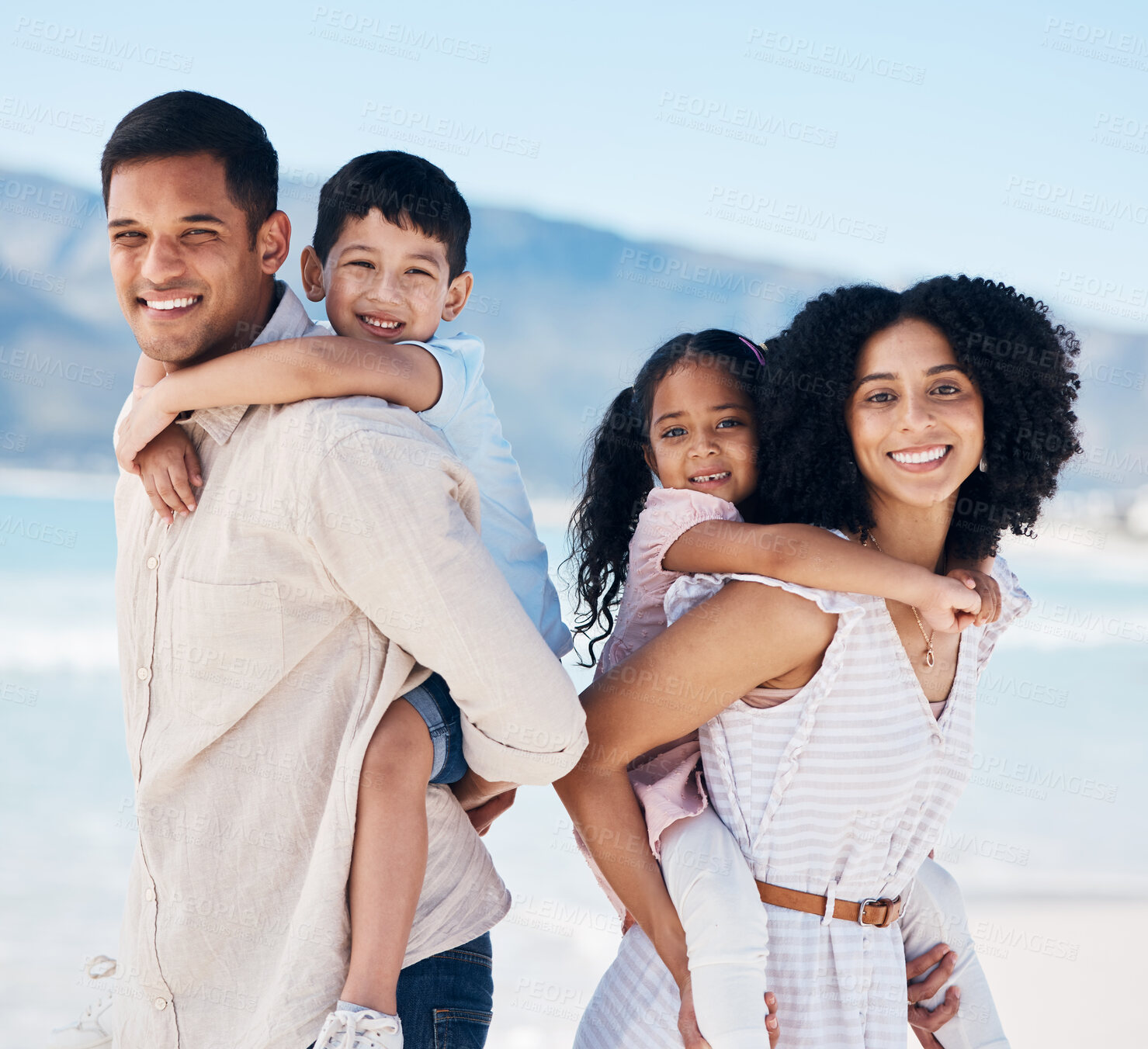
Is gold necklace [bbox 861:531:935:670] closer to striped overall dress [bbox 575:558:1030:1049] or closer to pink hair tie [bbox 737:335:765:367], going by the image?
striped overall dress [bbox 575:558:1030:1049]

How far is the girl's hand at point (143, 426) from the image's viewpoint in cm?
179

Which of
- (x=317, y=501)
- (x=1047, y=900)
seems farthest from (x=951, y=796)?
(x=1047, y=900)

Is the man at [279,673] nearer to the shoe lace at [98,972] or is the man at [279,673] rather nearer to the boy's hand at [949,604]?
the shoe lace at [98,972]

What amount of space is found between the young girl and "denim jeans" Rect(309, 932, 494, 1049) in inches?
11.9

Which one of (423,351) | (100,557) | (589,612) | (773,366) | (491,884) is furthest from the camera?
(100,557)

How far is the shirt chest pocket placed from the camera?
1649 mm

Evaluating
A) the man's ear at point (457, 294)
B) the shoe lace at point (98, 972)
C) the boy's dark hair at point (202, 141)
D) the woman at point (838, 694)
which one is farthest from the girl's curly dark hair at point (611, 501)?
the shoe lace at point (98, 972)

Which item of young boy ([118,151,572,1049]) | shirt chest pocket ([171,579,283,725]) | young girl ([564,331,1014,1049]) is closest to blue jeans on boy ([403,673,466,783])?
young boy ([118,151,572,1049])

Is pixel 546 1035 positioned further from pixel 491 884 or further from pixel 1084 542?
pixel 1084 542

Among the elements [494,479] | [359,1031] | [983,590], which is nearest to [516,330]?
[494,479]

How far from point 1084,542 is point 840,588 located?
16222mm

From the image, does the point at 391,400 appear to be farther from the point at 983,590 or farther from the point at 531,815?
the point at 531,815

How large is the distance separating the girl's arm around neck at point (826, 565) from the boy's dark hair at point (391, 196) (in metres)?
0.93

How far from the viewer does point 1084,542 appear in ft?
54.3
